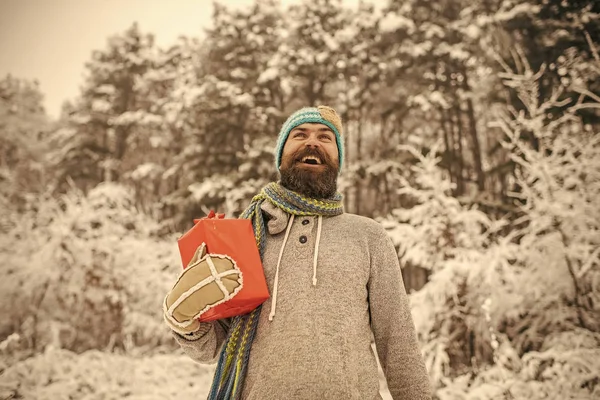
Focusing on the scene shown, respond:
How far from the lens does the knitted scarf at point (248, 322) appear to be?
138 cm

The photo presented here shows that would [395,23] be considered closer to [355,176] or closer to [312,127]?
[355,176]

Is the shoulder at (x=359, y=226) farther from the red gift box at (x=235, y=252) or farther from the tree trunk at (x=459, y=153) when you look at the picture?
the tree trunk at (x=459, y=153)

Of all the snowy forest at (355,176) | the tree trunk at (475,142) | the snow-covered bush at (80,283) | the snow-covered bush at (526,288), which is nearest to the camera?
the snow-covered bush at (526,288)

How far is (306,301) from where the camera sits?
1396 millimetres

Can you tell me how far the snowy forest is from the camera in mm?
4121

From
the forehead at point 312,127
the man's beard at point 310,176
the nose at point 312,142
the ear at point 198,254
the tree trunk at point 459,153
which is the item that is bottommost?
the ear at point 198,254

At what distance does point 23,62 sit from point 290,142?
1104 cm

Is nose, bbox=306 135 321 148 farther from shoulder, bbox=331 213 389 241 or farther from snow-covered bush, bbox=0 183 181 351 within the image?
snow-covered bush, bbox=0 183 181 351

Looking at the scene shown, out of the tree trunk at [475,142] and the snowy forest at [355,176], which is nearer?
the snowy forest at [355,176]

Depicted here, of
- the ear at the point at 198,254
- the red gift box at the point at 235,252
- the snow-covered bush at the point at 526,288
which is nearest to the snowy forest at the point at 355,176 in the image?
the snow-covered bush at the point at 526,288

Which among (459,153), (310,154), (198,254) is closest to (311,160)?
(310,154)

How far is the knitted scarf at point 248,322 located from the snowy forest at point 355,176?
326 centimetres

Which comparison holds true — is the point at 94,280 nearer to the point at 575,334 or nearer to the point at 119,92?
the point at 575,334

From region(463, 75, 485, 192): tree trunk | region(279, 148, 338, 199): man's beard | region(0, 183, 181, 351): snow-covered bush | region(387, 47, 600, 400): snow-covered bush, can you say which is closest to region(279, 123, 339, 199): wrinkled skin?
region(279, 148, 338, 199): man's beard
